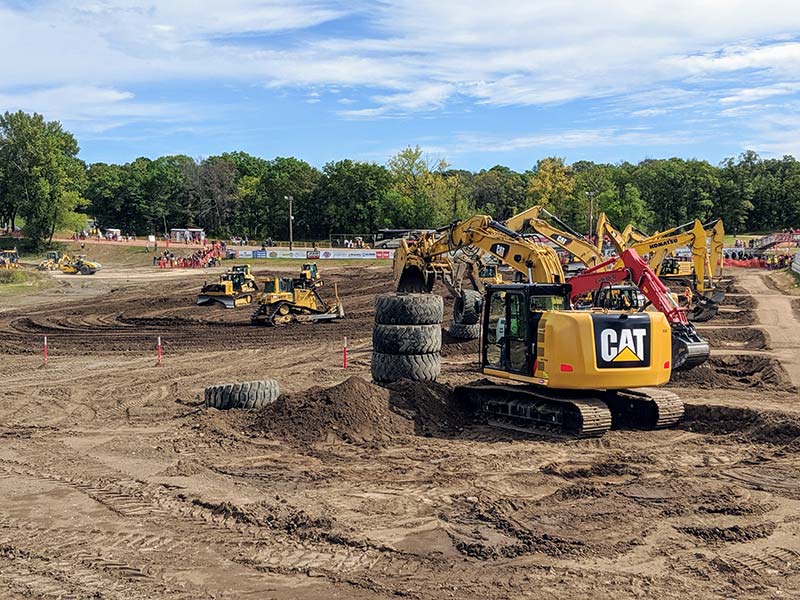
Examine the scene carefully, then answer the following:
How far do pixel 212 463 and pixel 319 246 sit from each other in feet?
270

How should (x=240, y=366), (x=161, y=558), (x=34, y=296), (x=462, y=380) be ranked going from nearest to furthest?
1. (x=161, y=558)
2. (x=462, y=380)
3. (x=240, y=366)
4. (x=34, y=296)

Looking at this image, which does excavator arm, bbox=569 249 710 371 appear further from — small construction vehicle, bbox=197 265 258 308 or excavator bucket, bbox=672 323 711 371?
small construction vehicle, bbox=197 265 258 308

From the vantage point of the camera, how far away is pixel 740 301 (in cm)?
3653

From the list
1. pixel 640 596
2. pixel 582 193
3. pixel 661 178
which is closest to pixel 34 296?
pixel 640 596

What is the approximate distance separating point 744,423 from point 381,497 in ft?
24.4

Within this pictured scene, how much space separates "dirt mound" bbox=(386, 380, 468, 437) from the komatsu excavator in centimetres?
40

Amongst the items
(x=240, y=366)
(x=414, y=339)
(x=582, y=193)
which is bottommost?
(x=240, y=366)

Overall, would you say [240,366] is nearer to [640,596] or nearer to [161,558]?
[161,558]

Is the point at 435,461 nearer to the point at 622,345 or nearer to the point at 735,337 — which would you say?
the point at 622,345

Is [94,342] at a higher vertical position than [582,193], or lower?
lower

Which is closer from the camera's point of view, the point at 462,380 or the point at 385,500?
the point at 385,500

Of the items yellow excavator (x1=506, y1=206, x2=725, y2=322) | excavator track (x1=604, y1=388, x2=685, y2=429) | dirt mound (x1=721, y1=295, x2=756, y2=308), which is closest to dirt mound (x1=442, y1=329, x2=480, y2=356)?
yellow excavator (x1=506, y1=206, x2=725, y2=322)

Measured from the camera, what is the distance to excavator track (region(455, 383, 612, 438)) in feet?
43.3

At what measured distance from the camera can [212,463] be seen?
1232cm
